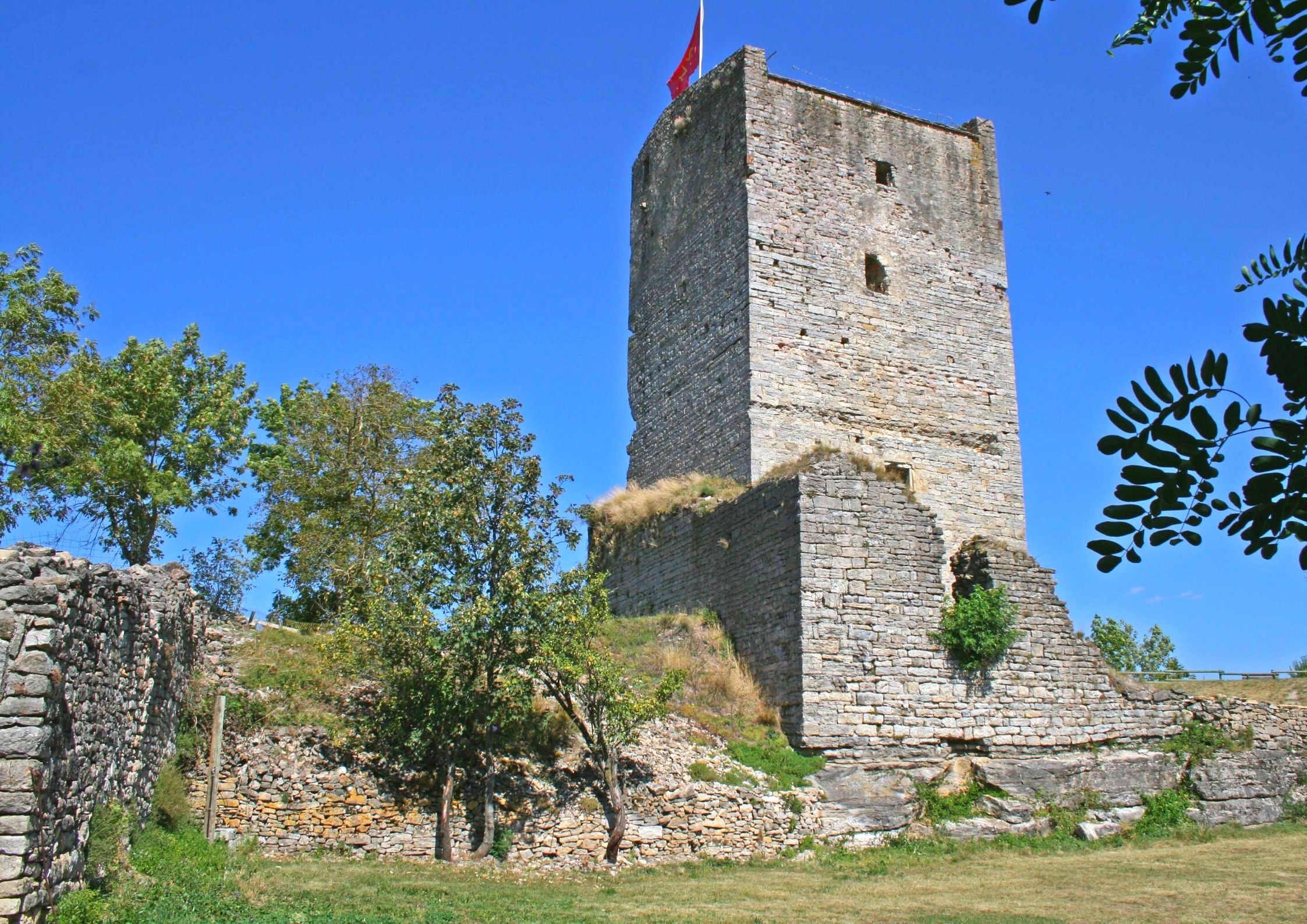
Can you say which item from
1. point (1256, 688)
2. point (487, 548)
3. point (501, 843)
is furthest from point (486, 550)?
point (1256, 688)

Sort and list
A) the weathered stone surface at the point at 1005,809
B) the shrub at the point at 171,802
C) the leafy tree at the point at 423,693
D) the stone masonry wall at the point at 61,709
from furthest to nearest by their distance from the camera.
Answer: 1. the weathered stone surface at the point at 1005,809
2. the leafy tree at the point at 423,693
3. the shrub at the point at 171,802
4. the stone masonry wall at the point at 61,709

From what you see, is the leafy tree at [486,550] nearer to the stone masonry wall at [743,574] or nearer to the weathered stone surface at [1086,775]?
the stone masonry wall at [743,574]

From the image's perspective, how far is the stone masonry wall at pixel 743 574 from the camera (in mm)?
Result: 14258

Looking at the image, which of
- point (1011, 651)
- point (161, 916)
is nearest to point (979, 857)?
point (1011, 651)

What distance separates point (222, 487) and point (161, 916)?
40.7 feet

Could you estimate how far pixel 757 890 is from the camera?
10.7 m

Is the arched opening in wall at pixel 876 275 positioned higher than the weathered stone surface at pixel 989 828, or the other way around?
the arched opening in wall at pixel 876 275

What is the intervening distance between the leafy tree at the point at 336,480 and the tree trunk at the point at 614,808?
773cm

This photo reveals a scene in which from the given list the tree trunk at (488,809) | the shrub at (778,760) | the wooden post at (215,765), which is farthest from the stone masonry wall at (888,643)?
the wooden post at (215,765)

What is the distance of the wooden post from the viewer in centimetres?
1108

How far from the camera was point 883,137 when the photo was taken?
→ 2066 centimetres

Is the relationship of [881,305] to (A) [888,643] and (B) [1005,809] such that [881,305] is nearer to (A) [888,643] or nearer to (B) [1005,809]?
(A) [888,643]

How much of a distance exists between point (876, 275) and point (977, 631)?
25.5ft

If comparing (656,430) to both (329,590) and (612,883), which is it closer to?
(329,590)
